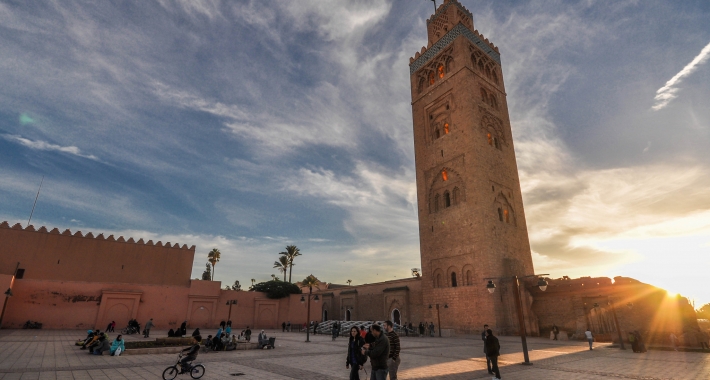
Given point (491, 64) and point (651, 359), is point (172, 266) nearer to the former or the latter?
point (651, 359)

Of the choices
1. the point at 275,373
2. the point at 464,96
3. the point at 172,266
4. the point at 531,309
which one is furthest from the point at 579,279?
the point at 172,266

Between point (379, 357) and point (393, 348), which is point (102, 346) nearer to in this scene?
point (393, 348)

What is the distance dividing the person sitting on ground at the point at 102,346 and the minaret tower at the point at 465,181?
71.4 feet

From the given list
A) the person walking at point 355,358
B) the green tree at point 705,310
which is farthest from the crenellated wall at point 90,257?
the green tree at point 705,310

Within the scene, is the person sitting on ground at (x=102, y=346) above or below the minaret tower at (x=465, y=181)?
below

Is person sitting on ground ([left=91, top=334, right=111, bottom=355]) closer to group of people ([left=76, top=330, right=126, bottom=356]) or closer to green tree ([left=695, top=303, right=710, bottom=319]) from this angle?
group of people ([left=76, top=330, right=126, bottom=356])

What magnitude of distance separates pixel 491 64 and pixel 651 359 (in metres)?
31.1

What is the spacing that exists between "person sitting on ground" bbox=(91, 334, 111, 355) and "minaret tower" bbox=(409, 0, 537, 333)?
71.4 feet

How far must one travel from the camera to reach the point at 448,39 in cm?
3416

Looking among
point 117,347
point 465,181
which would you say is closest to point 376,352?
point 117,347

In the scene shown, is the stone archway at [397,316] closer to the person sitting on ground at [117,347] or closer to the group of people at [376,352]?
the person sitting on ground at [117,347]

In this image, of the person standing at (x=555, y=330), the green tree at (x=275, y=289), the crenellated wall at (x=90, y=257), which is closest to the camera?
the person standing at (x=555, y=330)

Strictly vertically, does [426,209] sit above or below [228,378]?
above

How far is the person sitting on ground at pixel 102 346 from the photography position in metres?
11.2
